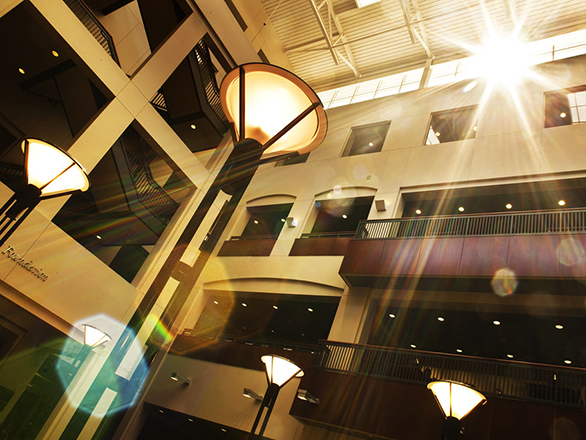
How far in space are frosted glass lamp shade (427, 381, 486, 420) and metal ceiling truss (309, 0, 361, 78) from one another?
16.6m

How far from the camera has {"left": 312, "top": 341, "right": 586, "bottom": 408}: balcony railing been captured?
29.4 ft

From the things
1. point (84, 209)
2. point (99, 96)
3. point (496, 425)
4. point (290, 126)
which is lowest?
point (290, 126)

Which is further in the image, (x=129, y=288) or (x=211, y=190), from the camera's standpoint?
(x=129, y=288)

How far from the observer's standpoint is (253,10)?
1364cm

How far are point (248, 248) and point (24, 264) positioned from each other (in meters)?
8.79

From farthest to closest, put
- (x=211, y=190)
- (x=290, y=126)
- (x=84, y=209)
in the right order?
(x=84, y=209) → (x=290, y=126) → (x=211, y=190)

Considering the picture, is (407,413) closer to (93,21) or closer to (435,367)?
(435,367)

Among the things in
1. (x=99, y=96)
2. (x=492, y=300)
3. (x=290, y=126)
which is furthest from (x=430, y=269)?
(x=99, y=96)

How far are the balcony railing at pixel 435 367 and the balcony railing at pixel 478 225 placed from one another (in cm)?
345

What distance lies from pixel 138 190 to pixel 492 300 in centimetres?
1066

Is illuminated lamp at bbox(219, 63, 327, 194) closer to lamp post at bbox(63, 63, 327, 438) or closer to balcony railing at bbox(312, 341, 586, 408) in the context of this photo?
lamp post at bbox(63, 63, 327, 438)

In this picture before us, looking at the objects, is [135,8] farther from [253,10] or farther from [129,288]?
[129,288]

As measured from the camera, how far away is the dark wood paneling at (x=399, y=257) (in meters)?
11.8

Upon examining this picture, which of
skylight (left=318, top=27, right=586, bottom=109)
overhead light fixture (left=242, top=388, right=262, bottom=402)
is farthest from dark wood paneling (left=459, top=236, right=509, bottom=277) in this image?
skylight (left=318, top=27, right=586, bottom=109)
